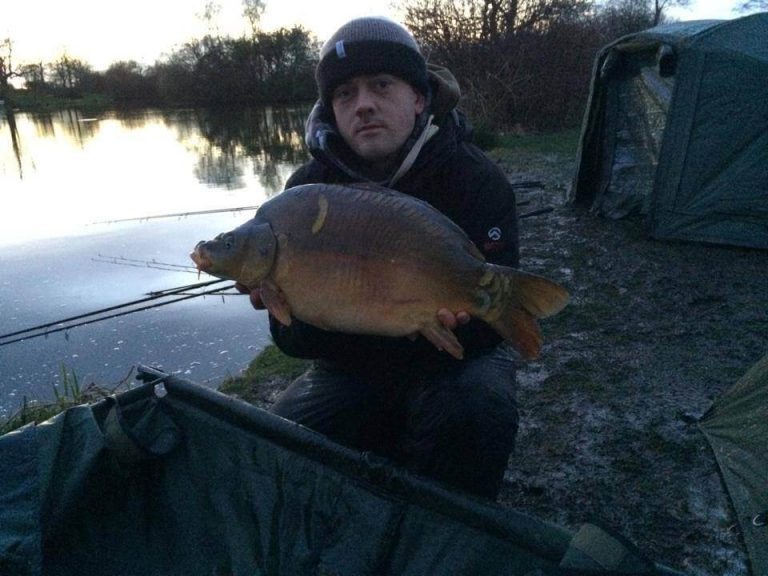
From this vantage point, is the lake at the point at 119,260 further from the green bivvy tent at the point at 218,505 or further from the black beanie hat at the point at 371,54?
the black beanie hat at the point at 371,54

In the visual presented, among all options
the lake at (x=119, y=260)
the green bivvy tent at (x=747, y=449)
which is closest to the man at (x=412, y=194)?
the green bivvy tent at (x=747, y=449)

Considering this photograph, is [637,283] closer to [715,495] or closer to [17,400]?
[715,495]

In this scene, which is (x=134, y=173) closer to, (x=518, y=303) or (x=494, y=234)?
(x=494, y=234)

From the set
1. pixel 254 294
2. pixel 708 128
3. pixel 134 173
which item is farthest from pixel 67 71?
pixel 254 294

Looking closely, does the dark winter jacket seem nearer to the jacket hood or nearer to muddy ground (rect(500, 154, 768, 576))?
the jacket hood

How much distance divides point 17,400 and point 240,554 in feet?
5.71

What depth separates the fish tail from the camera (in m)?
1.09

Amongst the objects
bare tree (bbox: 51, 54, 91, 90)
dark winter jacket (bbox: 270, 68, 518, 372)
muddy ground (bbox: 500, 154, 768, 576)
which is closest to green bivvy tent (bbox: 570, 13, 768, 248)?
muddy ground (bbox: 500, 154, 768, 576)

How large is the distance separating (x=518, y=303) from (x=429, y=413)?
0.36m

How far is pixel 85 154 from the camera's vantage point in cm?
1165

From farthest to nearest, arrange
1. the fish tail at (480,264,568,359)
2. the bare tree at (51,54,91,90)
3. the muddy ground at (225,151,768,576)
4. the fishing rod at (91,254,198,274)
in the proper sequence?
the bare tree at (51,54,91,90) → the fishing rod at (91,254,198,274) → the muddy ground at (225,151,768,576) → the fish tail at (480,264,568,359)

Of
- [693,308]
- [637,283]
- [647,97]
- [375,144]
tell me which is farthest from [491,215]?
[647,97]

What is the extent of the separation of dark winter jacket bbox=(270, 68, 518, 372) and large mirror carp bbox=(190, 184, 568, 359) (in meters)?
0.27

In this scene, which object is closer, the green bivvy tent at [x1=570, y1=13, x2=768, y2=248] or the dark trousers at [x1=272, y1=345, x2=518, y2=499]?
the dark trousers at [x1=272, y1=345, x2=518, y2=499]
